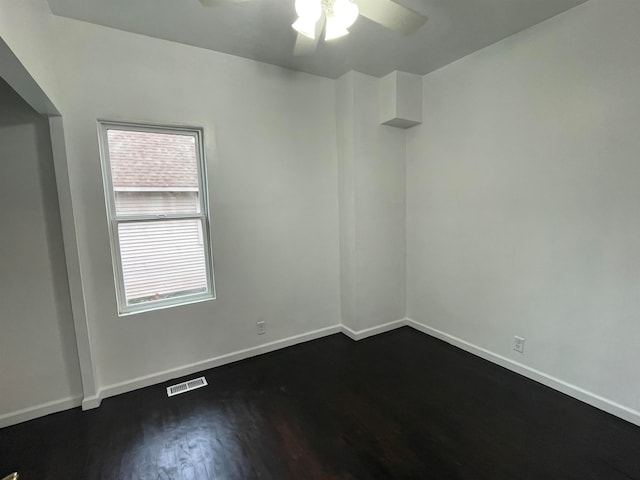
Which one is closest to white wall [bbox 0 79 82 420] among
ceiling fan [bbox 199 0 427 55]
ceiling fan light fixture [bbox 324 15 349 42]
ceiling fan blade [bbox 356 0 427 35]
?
ceiling fan [bbox 199 0 427 55]

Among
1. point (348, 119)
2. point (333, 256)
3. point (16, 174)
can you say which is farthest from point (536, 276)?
point (16, 174)

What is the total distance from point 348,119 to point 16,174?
2725 millimetres

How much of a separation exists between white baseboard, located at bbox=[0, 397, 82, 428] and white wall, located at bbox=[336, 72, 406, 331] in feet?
8.24

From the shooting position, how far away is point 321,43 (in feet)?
8.29

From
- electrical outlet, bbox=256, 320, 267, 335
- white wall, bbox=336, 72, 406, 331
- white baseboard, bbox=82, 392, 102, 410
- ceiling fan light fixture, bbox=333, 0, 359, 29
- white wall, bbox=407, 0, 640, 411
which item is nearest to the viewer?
ceiling fan light fixture, bbox=333, 0, 359, 29

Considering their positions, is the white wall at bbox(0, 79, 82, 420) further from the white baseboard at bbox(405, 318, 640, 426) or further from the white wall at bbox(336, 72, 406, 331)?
the white baseboard at bbox(405, 318, 640, 426)

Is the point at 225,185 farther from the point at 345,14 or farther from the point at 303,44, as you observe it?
the point at 345,14

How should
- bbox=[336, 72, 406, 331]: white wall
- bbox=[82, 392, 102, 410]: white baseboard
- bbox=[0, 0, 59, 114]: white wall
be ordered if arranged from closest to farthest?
bbox=[0, 0, 59, 114]: white wall < bbox=[82, 392, 102, 410]: white baseboard < bbox=[336, 72, 406, 331]: white wall

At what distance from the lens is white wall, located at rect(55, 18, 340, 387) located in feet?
7.43

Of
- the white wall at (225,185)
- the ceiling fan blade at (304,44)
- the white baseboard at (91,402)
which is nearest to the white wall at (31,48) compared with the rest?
the white wall at (225,185)

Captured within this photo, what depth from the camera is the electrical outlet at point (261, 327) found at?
9.96 feet

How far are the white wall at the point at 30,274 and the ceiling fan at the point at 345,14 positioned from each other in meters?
1.57

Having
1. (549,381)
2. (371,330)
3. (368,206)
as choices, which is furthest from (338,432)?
(368,206)

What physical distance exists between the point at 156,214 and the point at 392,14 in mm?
2252
